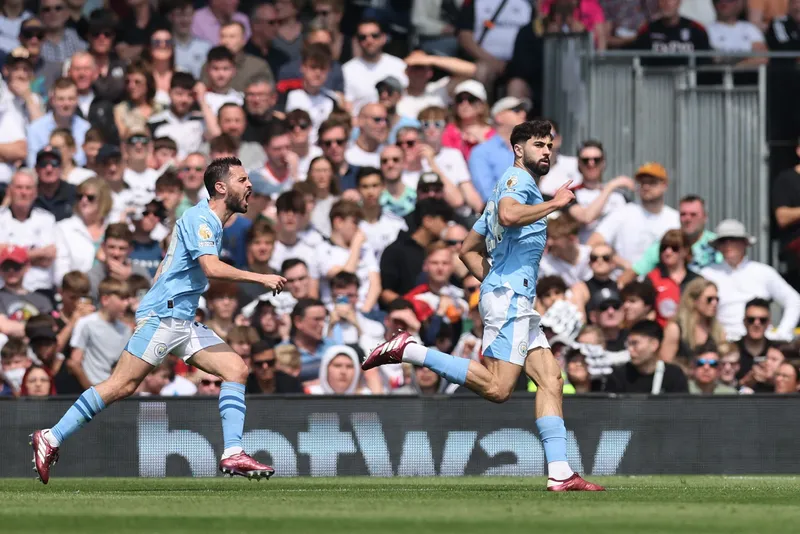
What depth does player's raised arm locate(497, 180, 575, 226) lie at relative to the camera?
379 inches

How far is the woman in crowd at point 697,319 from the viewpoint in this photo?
14.6 metres

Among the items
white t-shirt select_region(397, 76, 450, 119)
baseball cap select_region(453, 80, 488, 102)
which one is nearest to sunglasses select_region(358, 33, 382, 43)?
white t-shirt select_region(397, 76, 450, 119)

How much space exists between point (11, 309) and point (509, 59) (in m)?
6.45

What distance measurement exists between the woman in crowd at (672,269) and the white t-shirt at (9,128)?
244 inches

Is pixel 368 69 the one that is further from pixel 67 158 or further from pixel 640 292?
pixel 640 292

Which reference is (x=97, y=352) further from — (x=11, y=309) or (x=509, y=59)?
(x=509, y=59)

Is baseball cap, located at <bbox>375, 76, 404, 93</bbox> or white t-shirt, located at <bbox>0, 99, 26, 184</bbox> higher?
baseball cap, located at <bbox>375, 76, 404, 93</bbox>

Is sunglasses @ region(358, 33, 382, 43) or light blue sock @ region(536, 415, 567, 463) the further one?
sunglasses @ region(358, 33, 382, 43)

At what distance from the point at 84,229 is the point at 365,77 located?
365 cm

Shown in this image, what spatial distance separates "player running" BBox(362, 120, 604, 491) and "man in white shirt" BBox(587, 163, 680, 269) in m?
5.79

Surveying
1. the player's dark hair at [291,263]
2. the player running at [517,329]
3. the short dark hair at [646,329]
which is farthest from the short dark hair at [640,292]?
the player running at [517,329]

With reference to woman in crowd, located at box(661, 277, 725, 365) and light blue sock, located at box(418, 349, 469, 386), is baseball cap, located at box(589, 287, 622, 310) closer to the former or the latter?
woman in crowd, located at box(661, 277, 725, 365)

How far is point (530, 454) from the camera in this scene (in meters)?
13.0

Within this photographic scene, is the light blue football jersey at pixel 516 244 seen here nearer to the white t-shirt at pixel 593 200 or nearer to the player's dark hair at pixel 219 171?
the player's dark hair at pixel 219 171
